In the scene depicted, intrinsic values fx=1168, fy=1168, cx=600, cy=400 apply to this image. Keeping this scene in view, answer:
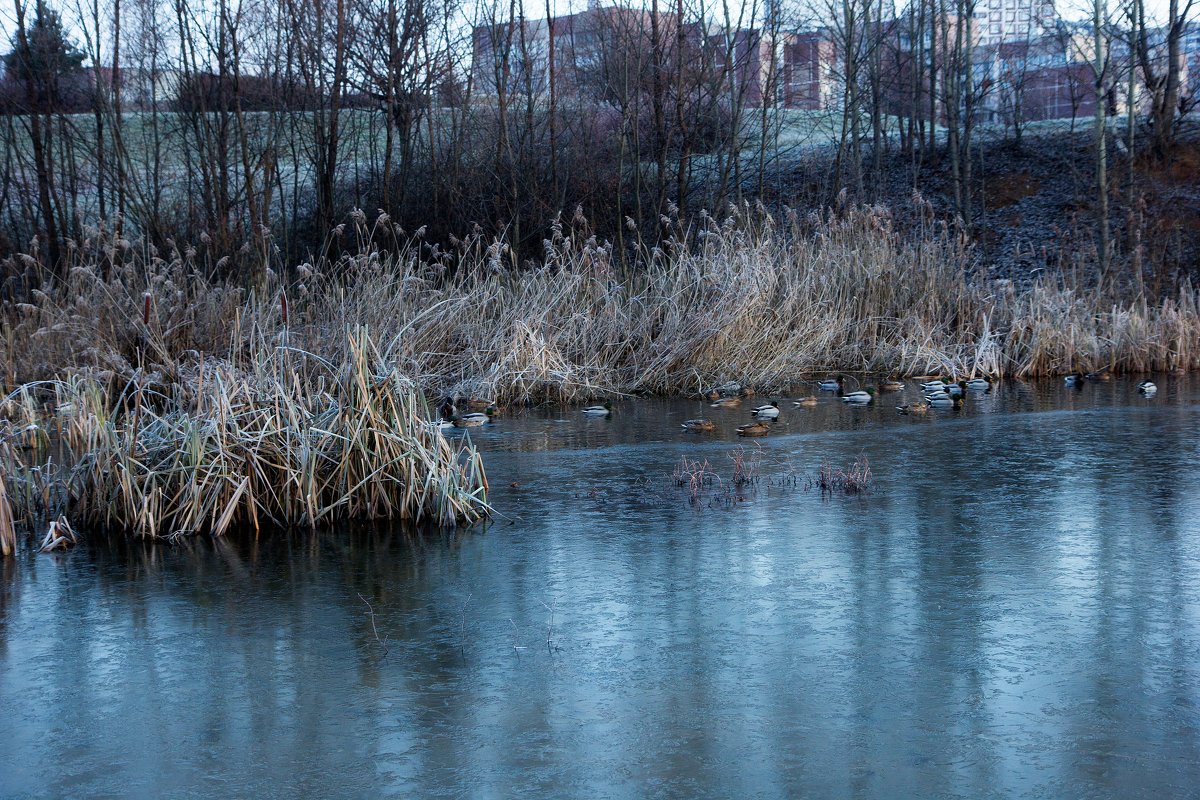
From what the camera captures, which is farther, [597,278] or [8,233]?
[8,233]

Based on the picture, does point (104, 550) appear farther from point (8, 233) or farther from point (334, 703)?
point (8, 233)

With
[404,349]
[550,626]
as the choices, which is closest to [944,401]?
[404,349]

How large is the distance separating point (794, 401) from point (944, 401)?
1.21 m

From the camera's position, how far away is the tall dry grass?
29.0 ft

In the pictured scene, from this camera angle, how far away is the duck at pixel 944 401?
9.11 meters

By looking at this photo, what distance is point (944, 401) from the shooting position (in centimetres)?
922

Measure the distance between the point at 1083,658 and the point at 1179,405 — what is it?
6.53 m

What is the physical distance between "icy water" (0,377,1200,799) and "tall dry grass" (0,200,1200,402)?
3565mm

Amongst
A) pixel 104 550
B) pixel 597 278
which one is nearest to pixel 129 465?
pixel 104 550

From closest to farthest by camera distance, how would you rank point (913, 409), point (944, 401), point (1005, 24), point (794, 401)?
point (913, 409) → point (944, 401) → point (794, 401) → point (1005, 24)

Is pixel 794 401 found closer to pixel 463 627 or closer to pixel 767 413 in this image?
pixel 767 413

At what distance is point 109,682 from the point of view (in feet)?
10.7

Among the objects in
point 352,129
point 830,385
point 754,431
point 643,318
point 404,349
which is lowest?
point 754,431

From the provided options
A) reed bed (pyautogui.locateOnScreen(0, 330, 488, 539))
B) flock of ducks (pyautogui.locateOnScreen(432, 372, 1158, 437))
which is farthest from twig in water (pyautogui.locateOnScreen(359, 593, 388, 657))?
flock of ducks (pyautogui.locateOnScreen(432, 372, 1158, 437))
